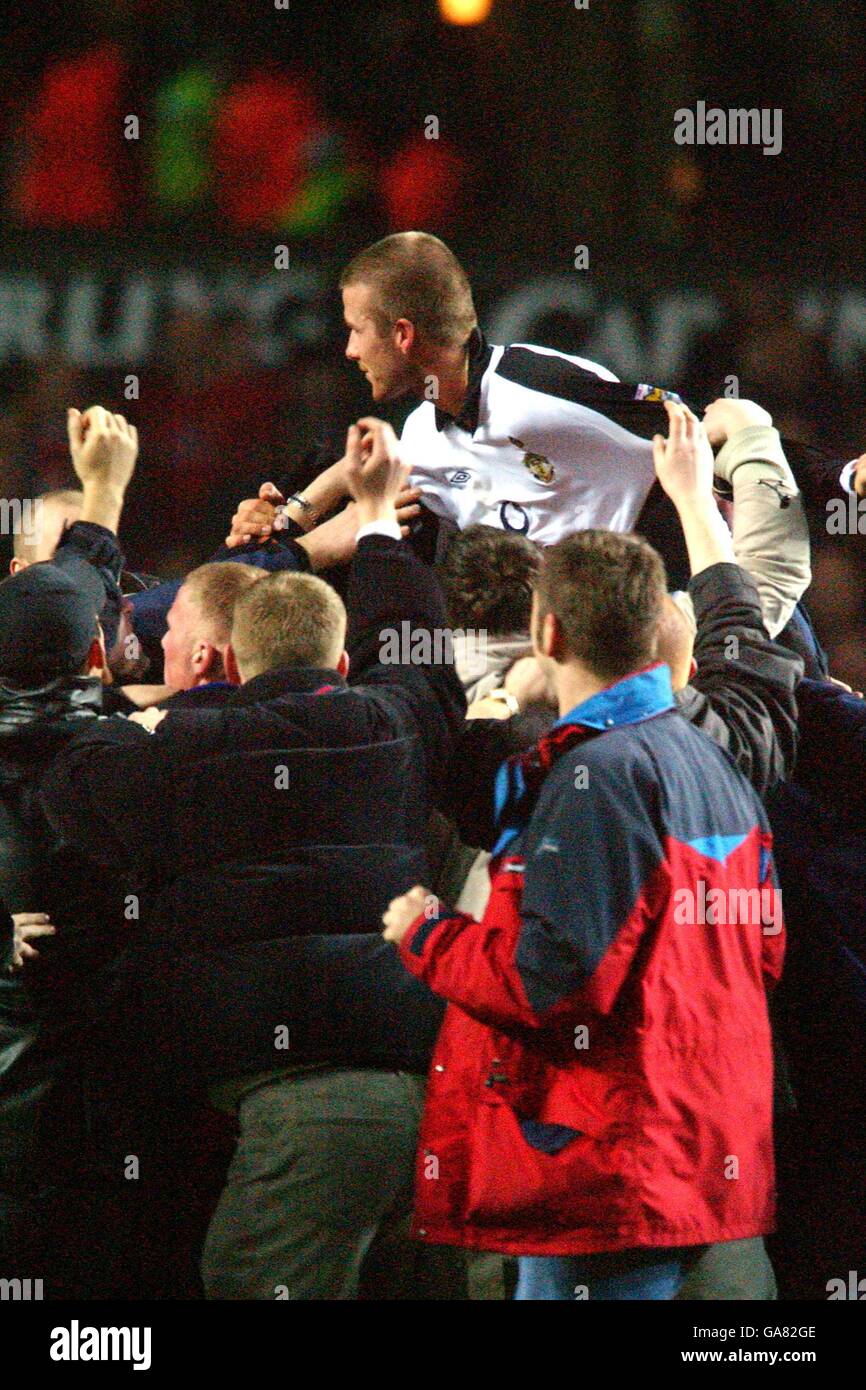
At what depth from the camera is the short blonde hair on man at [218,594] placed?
9.46 feet

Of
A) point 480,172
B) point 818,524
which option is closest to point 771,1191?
point 818,524

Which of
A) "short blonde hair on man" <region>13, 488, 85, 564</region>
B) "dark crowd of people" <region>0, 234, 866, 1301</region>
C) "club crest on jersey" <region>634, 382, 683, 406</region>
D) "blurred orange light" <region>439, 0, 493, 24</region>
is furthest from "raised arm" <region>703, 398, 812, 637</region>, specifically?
"blurred orange light" <region>439, 0, 493, 24</region>

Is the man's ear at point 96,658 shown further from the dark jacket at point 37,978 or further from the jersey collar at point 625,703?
the jersey collar at point 625,703

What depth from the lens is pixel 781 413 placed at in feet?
16.0

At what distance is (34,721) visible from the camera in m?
2.74

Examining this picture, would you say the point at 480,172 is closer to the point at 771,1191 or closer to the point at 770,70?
the point at 770,70

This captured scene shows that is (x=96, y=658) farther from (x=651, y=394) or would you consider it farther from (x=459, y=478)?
(x=651, y=394)

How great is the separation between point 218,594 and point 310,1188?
40.3 inches

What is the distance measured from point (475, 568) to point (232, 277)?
3.15 metres

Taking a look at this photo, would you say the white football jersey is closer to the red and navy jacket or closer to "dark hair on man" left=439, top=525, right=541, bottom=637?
"dark hair on man" left=439, top=525, right=541, bottom=637

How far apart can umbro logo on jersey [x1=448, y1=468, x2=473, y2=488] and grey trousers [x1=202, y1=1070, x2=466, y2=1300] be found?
4.69ft

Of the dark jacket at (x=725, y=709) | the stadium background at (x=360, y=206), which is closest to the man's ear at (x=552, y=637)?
the dark jacket at (x=725, y=709)

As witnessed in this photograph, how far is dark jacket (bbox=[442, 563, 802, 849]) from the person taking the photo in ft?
8.38

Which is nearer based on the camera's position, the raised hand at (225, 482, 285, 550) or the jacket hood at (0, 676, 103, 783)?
the jacket hood at (0, 676, 103, 783)
